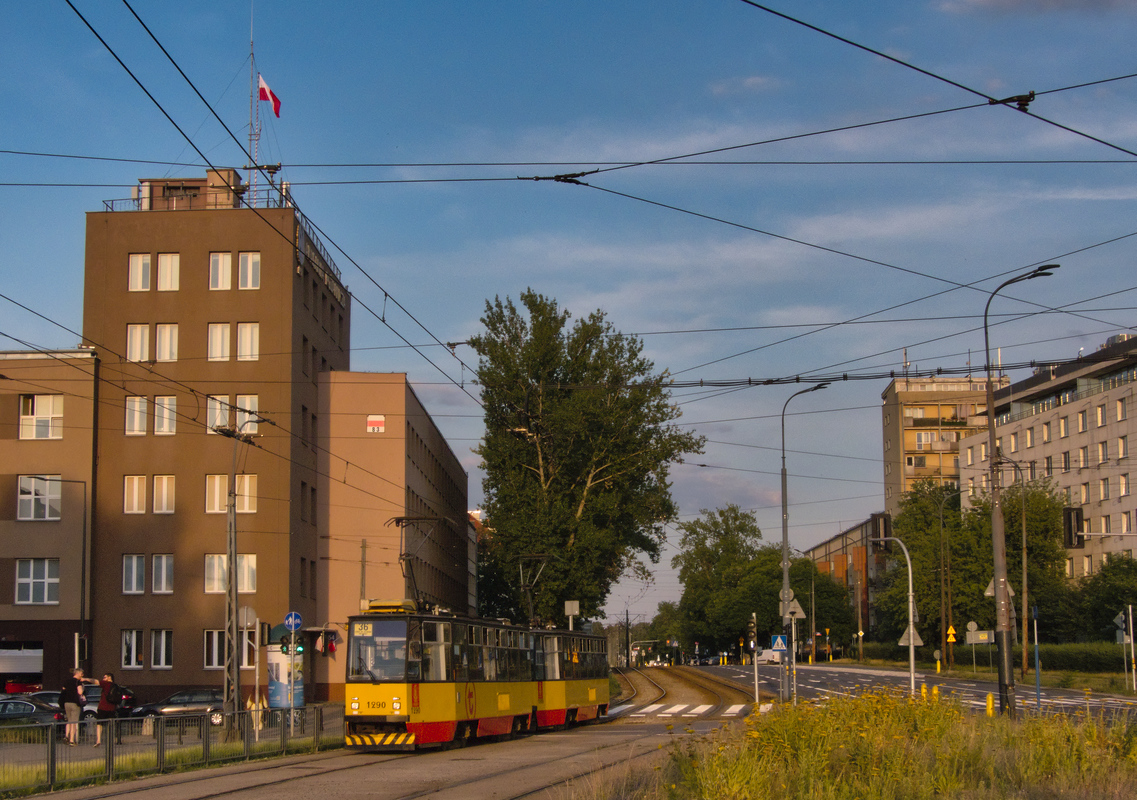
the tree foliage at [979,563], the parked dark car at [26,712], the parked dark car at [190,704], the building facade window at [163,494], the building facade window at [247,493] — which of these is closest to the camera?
the parked dark car at [26,712]

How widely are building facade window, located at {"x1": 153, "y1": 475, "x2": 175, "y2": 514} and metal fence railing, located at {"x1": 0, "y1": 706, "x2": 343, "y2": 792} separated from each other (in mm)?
25190

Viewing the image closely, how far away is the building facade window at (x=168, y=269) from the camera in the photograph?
49.6 m

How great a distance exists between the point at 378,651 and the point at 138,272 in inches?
1239

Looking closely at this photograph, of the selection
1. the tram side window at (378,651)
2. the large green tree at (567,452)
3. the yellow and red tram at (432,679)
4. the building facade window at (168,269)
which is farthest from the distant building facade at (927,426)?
the tram side window at (378,651)

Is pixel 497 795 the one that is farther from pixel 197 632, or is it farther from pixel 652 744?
pixel 197 632

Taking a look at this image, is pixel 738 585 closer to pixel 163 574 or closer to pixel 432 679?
pixel 163 574

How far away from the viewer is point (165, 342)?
4925cm

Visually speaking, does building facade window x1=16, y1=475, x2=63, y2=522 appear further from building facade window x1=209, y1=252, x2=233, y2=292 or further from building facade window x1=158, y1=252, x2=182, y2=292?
building facade window x1=209, y1=252, x2=233, y2=292

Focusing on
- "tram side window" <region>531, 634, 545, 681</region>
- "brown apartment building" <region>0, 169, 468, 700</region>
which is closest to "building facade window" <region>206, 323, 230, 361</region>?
"brown apartment building" <region>0, 169, 468, 700</region>

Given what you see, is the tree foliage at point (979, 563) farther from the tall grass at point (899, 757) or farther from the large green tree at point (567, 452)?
the tall grass at point (899, 757)

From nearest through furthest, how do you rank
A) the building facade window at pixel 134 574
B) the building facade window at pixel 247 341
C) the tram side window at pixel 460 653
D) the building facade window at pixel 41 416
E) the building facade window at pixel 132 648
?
the tram side window at pixel 460 653 → the building facade window at pixel 132 648 → the building facade window at pixel 134 574 → the building facade window at pixel 41 416 → the building facade window at pixel 247 341

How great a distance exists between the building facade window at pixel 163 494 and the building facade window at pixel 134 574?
207 cm

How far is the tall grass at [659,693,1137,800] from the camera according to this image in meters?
9.91

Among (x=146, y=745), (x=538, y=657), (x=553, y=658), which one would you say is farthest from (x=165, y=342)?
(x=146, y=745)
